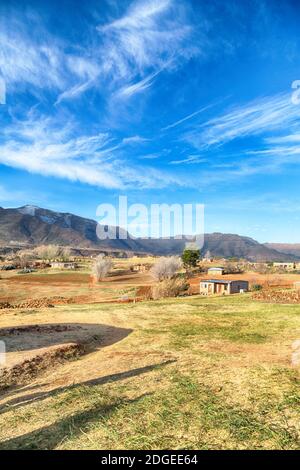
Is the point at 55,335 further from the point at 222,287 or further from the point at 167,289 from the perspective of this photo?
the point at 222,287

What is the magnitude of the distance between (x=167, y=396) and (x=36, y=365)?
5.20 metres

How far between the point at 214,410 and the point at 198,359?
13.3ft

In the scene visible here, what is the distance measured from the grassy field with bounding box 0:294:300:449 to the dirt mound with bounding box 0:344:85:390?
1.20 feet

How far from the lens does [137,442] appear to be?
6160 mm

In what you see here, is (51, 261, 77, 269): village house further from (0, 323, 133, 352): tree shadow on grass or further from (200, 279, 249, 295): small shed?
(0, 323, 133, 352): tree shadow on grass

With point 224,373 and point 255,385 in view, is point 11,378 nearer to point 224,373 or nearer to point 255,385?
point 224,373

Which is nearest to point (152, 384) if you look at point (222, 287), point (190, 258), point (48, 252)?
point (222, 287)

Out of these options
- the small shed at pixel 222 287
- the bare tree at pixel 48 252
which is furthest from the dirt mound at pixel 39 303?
the bare tree at pixel 48 252

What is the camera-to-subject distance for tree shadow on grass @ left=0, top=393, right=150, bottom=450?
643 cm

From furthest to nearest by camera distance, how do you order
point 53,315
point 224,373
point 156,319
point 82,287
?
point 82,287
point 53,315
point 156,319
point 224,373

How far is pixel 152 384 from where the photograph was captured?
9234mm

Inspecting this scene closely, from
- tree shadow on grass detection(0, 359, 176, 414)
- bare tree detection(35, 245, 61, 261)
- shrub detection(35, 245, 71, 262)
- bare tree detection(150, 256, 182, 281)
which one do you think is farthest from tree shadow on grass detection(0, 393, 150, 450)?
bare tree detection(35, 245, 61, 261)

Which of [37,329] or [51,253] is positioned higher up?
[51,253]
